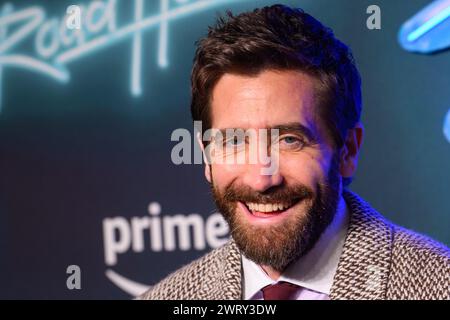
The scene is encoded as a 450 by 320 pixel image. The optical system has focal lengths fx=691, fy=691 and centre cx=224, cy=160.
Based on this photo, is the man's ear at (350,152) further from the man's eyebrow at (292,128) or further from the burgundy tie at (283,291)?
the burgundy tie at (283,291)

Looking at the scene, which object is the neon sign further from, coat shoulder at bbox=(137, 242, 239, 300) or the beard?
the beard

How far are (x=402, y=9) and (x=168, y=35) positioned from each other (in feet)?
2.66

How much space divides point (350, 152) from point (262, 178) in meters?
0.25

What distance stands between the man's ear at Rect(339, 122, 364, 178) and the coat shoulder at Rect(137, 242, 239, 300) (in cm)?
27

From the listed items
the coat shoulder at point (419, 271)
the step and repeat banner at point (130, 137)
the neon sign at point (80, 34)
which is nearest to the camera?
the coat shoulder at point (419, 271)

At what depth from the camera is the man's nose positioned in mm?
1194

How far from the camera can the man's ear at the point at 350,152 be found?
4.38 ft

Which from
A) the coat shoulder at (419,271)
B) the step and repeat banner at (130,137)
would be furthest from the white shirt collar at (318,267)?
the step and repeat banner at (130,137)

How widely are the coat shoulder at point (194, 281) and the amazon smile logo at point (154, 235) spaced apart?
0.96 m

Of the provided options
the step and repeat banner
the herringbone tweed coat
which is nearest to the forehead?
the herringbone tweed coat

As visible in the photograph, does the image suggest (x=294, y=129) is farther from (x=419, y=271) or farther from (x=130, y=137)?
(x=130, y=137)

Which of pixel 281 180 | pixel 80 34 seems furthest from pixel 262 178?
pixel 80 34
